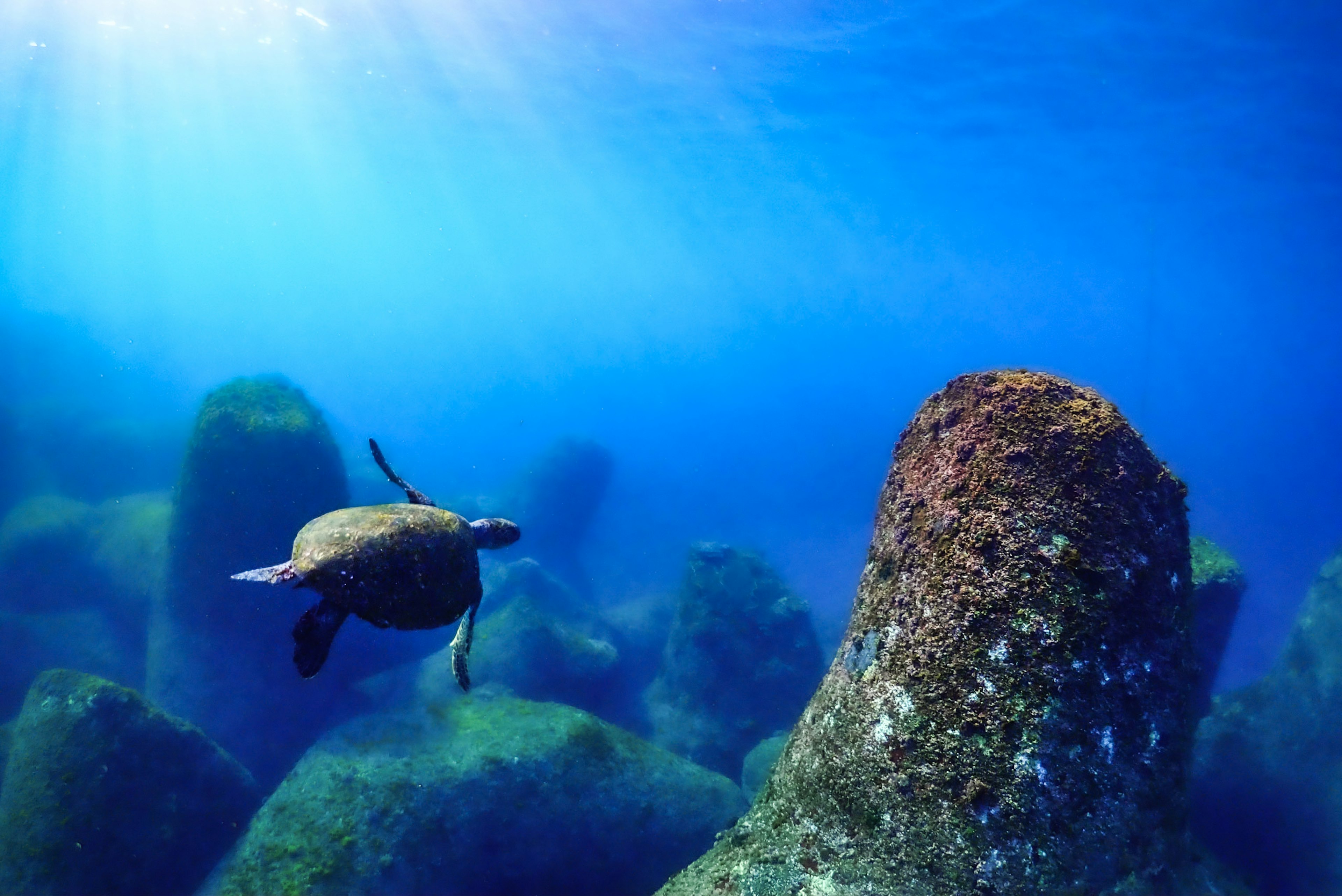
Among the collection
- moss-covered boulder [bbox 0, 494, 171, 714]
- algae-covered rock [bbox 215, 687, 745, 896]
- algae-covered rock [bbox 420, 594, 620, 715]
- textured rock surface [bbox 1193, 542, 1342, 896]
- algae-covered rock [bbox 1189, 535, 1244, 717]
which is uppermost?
algae-covered rock [bbox 1189, 535, 1244, 717]

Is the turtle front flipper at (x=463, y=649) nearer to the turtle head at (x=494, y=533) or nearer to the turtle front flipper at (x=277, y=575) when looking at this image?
the turtle head at (x=494, y=533)

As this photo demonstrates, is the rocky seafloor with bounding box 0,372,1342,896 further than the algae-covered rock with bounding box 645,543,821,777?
No

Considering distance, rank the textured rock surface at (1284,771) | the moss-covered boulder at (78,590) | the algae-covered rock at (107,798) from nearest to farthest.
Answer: the algae-covered rock at (107,798) → the textured rock surface at (1284,771) → the moss-covered boulder at (78,590)

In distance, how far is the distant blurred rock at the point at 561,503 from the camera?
2336 cm

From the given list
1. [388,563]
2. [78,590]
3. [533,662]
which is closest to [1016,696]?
[388,563]

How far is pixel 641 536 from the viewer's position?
34500 mm

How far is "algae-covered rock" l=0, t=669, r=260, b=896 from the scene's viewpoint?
6.73 meters

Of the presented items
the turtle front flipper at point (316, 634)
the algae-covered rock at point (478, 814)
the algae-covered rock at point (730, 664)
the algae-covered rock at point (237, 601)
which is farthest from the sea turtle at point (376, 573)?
the algae-covered rock at point (730, 664)

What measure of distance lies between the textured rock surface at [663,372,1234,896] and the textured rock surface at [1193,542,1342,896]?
7.85 metres

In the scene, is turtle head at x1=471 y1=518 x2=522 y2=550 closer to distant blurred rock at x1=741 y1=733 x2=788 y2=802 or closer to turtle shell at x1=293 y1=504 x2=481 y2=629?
turtle shell at x1=293 y1=504 x2=481 y2=629

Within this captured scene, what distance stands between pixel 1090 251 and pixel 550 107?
5247cm

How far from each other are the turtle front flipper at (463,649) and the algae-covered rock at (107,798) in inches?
212

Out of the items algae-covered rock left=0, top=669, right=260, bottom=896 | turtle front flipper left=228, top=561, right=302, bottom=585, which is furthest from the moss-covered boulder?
turtle front flipper left=228, top=561, right=302, bottom=585

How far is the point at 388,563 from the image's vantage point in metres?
4.52
